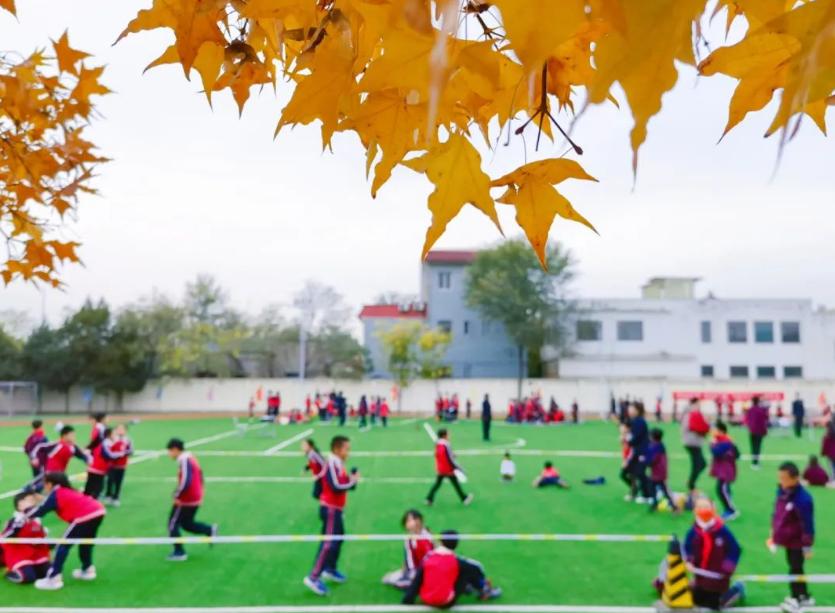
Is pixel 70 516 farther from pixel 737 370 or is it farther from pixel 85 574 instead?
pixel 737 370

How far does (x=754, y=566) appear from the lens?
7031 mm

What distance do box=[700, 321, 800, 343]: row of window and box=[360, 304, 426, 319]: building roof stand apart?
1823 cm

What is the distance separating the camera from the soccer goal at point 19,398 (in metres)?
34.1

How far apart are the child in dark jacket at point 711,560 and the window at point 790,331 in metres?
36.8

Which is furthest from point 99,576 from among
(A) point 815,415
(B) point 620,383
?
(A) point 815,415

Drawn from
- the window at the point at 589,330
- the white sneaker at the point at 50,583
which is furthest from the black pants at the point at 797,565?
the window at the point at 589,330

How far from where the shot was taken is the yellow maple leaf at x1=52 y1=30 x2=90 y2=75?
92.6 inches

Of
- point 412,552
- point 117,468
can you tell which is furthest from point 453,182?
point 117,468

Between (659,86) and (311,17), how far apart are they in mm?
734

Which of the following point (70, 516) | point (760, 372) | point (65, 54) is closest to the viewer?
point (65, 54)

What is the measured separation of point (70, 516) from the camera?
6.77 metres

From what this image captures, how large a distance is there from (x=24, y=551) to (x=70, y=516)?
0.49 meters

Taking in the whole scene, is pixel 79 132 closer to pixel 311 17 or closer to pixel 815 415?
pixel 311 17

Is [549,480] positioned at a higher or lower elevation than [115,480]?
lower
